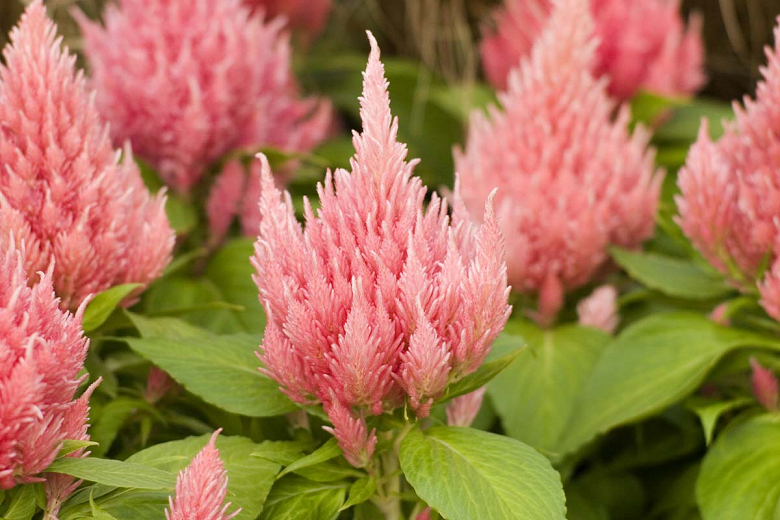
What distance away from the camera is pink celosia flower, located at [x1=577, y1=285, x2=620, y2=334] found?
1417 mm

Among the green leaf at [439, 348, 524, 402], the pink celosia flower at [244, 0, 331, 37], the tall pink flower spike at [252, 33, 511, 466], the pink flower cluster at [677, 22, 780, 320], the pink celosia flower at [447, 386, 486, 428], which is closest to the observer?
the tall pink flower spike at [252, 33, 511, 466]

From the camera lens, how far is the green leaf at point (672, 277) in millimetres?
1349

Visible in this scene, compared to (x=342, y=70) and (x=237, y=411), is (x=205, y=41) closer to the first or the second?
(x=237, y=411)

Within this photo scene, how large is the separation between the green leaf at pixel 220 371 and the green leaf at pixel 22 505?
0.65 feet

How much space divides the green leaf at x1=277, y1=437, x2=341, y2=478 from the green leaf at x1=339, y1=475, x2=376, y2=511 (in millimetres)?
38

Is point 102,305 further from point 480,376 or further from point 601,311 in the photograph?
point 601,311

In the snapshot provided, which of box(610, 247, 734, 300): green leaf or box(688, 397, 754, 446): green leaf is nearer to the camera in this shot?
box(688, 397, 754, 446): green leaf

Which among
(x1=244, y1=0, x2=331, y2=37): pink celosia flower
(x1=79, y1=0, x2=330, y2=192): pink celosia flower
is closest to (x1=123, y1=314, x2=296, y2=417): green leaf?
(x1=79, y1=0, x2=330, y2=192): pink celosia flower

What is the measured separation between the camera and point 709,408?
117 cm

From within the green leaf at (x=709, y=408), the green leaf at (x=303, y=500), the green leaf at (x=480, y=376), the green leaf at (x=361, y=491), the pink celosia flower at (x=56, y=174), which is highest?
the pink celosia flower at (x=56, y=174)

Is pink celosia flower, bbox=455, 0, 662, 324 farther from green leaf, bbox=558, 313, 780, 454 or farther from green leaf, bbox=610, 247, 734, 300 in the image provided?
green leaf, bbox=558, 313, 780, 454

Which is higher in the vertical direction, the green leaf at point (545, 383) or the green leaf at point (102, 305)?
the green leaf at point (102, 305)

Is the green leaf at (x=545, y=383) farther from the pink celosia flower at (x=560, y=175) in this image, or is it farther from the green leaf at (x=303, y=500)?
the green leaf at (x=303, y=500)

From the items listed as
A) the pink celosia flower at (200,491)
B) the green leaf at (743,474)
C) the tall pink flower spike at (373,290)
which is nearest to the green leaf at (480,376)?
the tall pink flower spike at (373,290)
